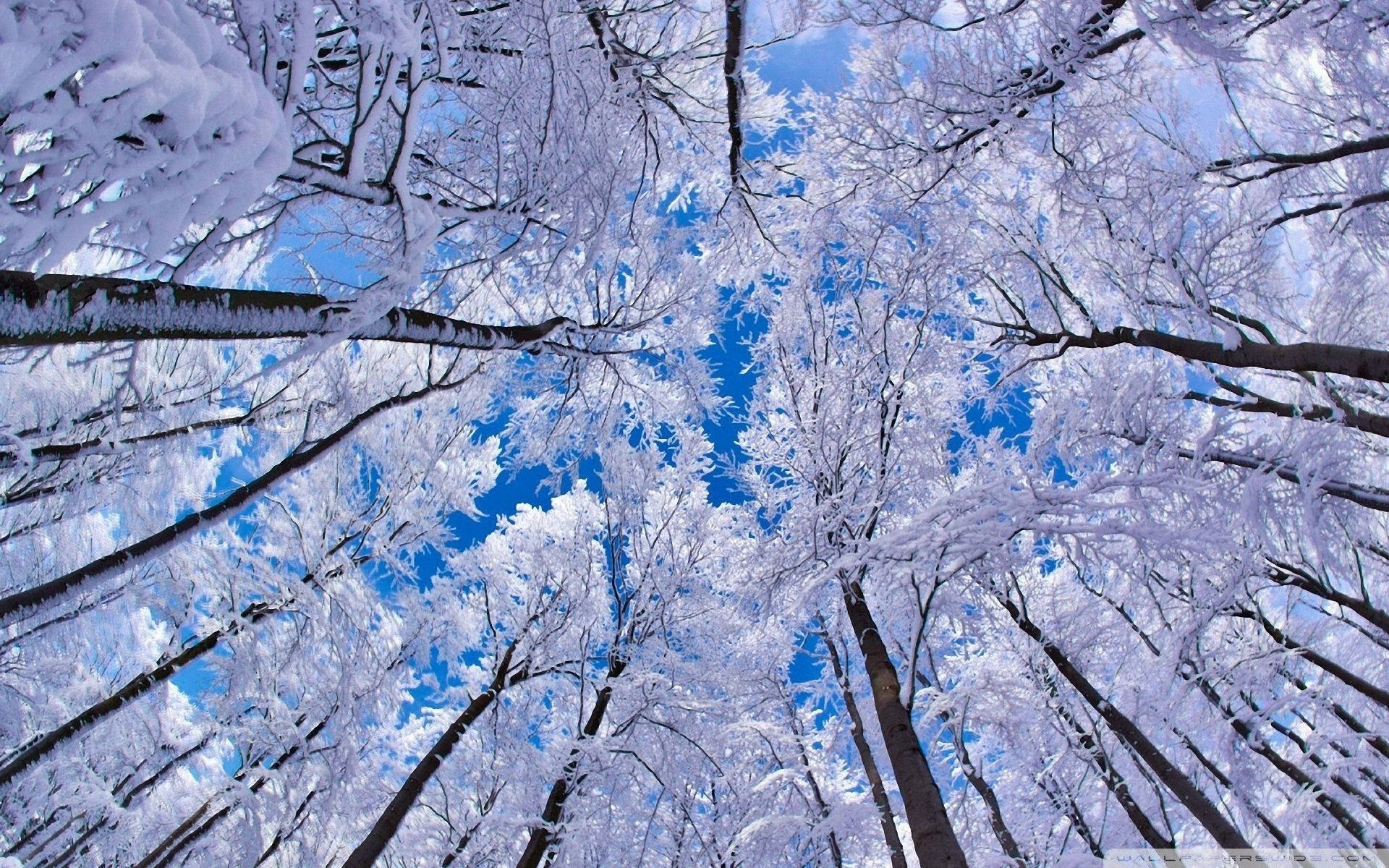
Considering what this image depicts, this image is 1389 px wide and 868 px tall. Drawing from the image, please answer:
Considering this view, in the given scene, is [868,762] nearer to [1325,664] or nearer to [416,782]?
[1325,664]

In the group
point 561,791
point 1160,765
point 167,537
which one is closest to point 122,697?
point 167,537

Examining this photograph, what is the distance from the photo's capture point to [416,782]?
16.3ft

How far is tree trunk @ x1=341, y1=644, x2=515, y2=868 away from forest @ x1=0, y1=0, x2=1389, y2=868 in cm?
5

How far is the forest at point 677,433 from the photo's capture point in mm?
2123

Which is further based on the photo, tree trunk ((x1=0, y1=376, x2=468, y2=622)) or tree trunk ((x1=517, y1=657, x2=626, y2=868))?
tree trunk ((x1=517, y1=657, x2=626, y2=868))

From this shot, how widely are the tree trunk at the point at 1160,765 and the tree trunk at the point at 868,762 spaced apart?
183 cm

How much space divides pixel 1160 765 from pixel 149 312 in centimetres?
597

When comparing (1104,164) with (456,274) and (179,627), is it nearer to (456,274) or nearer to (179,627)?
(456,274)

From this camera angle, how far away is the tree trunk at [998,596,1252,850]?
4.15 meters

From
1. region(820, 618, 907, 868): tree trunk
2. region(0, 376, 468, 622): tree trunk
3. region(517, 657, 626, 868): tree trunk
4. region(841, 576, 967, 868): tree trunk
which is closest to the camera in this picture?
region(0, 376, 468, 622): tree trunk

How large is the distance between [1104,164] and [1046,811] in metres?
6.27

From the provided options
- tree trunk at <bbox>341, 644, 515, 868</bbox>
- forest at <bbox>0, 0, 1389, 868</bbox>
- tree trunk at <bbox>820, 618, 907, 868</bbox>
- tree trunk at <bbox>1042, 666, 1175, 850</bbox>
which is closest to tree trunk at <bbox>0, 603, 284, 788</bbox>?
forest at <bbox>0, 0, 1389, 868</bbox>

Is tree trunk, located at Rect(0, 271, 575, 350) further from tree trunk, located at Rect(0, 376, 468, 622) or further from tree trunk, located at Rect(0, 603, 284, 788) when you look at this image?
tree trunk, located at Rect(0, 603, 284, 788)

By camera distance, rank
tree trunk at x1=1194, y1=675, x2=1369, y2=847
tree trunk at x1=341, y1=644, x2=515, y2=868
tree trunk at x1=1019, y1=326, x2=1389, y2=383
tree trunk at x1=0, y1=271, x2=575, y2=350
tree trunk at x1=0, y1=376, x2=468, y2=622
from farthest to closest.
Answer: tree trunk at x1=1194, y1=675, x2=1369, y2=847 → tree trunk at x1=341, y1=644, x2=515, y2=868 → tree trunk at x1=0, y1=376, x2=468, y2=622 → tree trunk at x1=1019, y1=326, x2=1389, y2=383 → tree trunk at x1=0, y1=271, x2=575, y2=350
